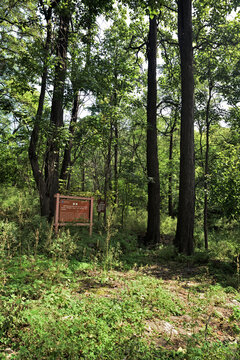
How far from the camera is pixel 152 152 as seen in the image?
9.94 metres

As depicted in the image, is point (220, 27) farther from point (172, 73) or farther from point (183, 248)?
point (183, 248)

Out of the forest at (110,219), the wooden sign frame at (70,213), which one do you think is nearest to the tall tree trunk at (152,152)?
the forest at (110,219)

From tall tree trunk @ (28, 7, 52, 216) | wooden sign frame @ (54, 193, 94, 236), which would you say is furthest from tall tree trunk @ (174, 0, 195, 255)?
tall tree trunk @ (28, 7, 52, 216)

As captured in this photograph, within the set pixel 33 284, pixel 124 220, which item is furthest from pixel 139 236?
pixel 33 284

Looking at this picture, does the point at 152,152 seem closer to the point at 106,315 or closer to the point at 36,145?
the point at 36,145

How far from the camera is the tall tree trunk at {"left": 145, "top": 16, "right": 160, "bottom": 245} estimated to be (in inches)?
376

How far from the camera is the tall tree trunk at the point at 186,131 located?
8.05 meters

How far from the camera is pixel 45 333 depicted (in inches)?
91.2

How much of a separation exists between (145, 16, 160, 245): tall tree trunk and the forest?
0.05m

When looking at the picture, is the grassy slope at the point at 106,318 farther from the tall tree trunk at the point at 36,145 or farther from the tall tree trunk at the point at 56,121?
the tall tree trunk at the point at 56,121

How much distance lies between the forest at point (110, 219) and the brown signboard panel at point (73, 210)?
428 mm

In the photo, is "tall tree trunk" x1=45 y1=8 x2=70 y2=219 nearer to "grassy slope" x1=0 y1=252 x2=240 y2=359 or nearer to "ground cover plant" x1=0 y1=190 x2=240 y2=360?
"ground cover plant" x1=0 y1=190 x2=240 y2=360

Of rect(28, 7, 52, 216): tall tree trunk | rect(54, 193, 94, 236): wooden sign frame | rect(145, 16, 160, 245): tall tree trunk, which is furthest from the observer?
rect(145, 16, 160, 245): tall tree trunk

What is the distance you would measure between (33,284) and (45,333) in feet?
3.81
